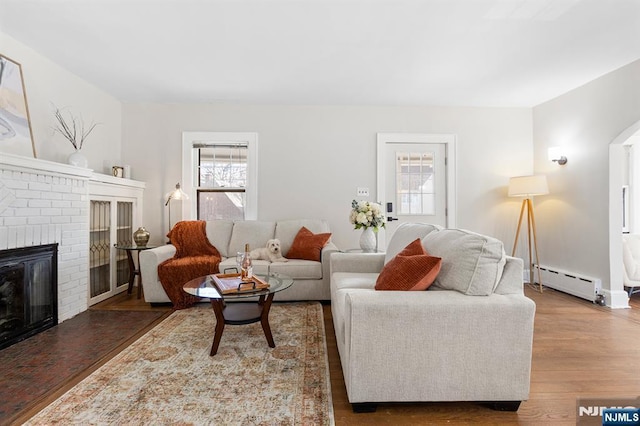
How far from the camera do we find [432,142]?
4.47m

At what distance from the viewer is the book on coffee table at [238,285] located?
218 centimetres

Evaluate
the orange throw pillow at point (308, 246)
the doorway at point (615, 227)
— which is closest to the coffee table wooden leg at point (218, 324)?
the orange throw pillow at point (308, 246)

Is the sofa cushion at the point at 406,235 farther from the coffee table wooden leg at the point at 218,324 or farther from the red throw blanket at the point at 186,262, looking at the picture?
the red throw blanket at the point at 186,262

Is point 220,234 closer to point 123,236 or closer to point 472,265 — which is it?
point 123,236

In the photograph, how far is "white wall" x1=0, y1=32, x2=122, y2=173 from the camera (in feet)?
9.52

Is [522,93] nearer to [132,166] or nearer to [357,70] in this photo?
[357,70]

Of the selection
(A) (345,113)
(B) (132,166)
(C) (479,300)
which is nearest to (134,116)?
(B) (132,166)

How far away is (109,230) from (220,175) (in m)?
1.50

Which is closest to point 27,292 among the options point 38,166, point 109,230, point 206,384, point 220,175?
point 38,166

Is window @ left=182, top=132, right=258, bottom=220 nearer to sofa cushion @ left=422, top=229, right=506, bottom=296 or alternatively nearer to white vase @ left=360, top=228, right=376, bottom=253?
white vase @ left=360, top=228, right=376, bottom=253

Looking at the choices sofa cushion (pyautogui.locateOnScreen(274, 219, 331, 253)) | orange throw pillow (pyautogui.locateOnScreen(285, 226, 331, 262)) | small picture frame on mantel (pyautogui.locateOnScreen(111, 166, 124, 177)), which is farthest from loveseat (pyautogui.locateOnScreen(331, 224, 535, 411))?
small picture frame on mantel (pyautogui.locateOnScreen(111, 166, 124, 177))

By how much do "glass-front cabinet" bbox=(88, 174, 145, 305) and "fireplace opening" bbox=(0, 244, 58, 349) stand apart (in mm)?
633

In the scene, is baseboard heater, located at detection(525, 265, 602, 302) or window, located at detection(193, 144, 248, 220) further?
window, located at detection(193, 144, 248, 220)

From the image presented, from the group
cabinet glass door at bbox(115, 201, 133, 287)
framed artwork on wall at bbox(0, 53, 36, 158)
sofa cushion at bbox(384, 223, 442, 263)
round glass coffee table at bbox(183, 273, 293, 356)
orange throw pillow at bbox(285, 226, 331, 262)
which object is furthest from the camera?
cabinet glass door at bbox(115, 201, 133, 287)
